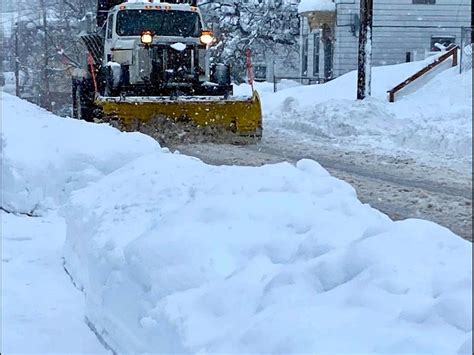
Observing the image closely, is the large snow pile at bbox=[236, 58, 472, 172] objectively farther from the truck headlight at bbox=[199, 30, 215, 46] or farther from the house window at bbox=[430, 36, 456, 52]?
the house window at bbox=[430, 36, 456, 52]

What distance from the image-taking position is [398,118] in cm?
1608

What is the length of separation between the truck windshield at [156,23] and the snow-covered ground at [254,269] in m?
8.49

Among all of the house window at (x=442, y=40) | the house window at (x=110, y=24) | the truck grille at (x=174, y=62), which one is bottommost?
the house window at (x=442, y=40)

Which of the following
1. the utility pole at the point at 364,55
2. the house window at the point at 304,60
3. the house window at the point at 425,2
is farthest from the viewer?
the house window at the point at 304,60

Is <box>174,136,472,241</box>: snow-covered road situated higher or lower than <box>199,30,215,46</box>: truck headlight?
lower

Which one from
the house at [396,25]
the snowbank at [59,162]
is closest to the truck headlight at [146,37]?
the snowbank at [59,162]

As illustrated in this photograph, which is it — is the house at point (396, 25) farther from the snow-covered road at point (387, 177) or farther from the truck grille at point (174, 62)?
the snow-covered road at point (387, 177)

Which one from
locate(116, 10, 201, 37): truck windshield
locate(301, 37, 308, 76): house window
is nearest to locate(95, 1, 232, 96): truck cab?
locate(116, 10, 201, 37): truck windshield

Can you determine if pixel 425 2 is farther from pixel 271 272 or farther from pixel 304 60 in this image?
pixel 271 272

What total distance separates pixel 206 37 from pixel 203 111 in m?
1.81

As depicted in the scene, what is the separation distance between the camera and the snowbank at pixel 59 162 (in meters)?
8.67

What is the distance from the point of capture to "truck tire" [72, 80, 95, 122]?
50.0 feet

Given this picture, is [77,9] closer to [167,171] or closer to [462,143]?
[462,143]

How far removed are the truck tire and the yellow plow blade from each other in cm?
208
